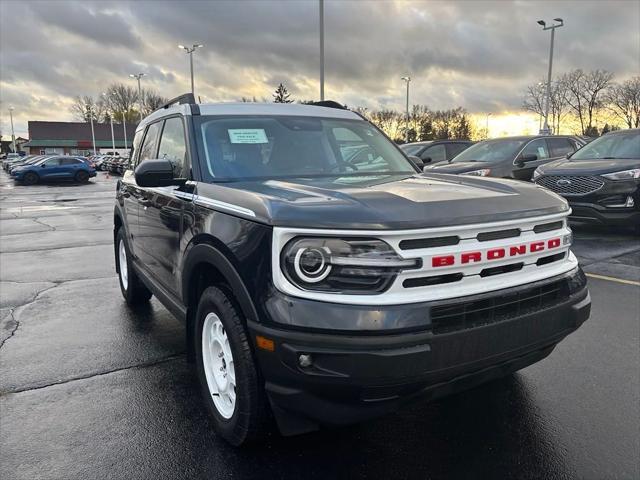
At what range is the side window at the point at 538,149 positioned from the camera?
37.2 ft

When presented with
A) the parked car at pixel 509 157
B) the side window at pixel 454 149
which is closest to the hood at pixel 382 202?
the parked car at pixel 509 157

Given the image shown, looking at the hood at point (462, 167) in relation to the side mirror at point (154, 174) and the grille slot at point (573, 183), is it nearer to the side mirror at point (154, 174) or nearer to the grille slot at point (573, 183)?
the grille slot at point (573, 183)

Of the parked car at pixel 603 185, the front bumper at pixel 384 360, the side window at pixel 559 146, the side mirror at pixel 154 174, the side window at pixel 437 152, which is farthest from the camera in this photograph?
the side window at pixel 437 152

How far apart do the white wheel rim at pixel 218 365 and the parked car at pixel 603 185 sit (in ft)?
24.6

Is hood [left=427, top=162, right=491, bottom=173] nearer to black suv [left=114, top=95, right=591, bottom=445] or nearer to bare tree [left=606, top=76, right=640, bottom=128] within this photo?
black suv [left=114, top=95, right=591, bottom=445]

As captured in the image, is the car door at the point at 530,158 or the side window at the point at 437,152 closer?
the car door at the point at 530,158

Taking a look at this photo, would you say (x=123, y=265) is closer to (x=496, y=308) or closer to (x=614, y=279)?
(x=496, y=308)

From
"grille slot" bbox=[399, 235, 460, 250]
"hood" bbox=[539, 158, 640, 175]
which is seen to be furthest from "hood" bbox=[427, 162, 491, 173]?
"grille slot" bbox=[399, 235, 460, 250]

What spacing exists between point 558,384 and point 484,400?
595 millimetres

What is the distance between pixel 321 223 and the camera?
2.24m

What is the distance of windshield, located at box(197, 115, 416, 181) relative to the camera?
3.45 meters

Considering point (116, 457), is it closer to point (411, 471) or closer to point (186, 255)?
point (186, 255)

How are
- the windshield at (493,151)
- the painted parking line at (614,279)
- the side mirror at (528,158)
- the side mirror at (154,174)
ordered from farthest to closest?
the windshield at (493,151) < the side mirror at (528,158) < the painted parking line at (614,279) < the side mirror at (154,174)

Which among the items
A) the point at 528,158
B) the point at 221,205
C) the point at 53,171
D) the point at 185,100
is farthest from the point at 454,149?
the point at 53,171
